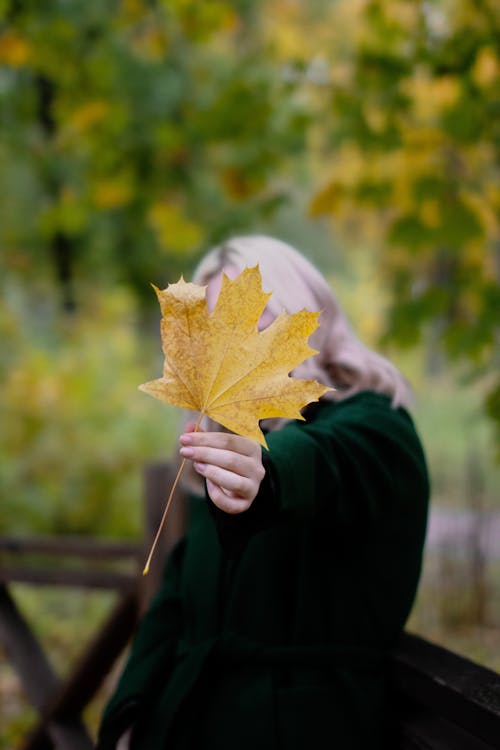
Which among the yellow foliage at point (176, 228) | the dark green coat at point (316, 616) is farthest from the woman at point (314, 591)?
the yellow foliage at point (176, 228)

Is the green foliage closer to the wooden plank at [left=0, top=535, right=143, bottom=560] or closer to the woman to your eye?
the wooden plank at [left=0, top=535, right=143, bottom=560]

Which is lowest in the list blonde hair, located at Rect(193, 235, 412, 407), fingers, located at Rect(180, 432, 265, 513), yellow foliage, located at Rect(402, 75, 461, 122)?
fingers, located at Rect(180, 432, 265, 513)

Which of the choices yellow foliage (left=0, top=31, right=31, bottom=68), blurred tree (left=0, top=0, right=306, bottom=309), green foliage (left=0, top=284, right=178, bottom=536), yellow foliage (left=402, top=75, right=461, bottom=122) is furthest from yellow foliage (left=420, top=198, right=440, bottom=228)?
green foliage (left=0, top=284, right=178, bottom=536)

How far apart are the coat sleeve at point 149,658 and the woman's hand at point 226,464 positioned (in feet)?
2.62

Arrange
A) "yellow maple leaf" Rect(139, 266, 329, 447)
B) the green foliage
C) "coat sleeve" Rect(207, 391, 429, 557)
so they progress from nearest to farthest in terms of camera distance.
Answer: "yellow maple leaf" Rect(139, 266, 329, 447), "coat sleeve" Rect(207, 391, 429, 557), the green foliage

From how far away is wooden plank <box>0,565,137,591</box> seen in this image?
8.82 ft

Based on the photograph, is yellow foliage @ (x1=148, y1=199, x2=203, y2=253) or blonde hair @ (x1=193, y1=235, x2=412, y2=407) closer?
blonde hair @ (x1=193, y1=235, x2=412, y2=407)

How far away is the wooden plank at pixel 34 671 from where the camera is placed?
99.0 inches

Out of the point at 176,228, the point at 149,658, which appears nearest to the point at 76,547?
the point at 149,658

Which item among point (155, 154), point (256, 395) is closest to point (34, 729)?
point (256, 395)

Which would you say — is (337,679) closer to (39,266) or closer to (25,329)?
(25,329)

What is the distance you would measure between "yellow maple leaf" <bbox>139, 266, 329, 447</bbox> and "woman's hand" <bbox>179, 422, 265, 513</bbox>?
4 cm

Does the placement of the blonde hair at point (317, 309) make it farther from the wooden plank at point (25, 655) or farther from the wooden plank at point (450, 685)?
the wooden plank at point (25, 655)

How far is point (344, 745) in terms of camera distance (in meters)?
1.33
